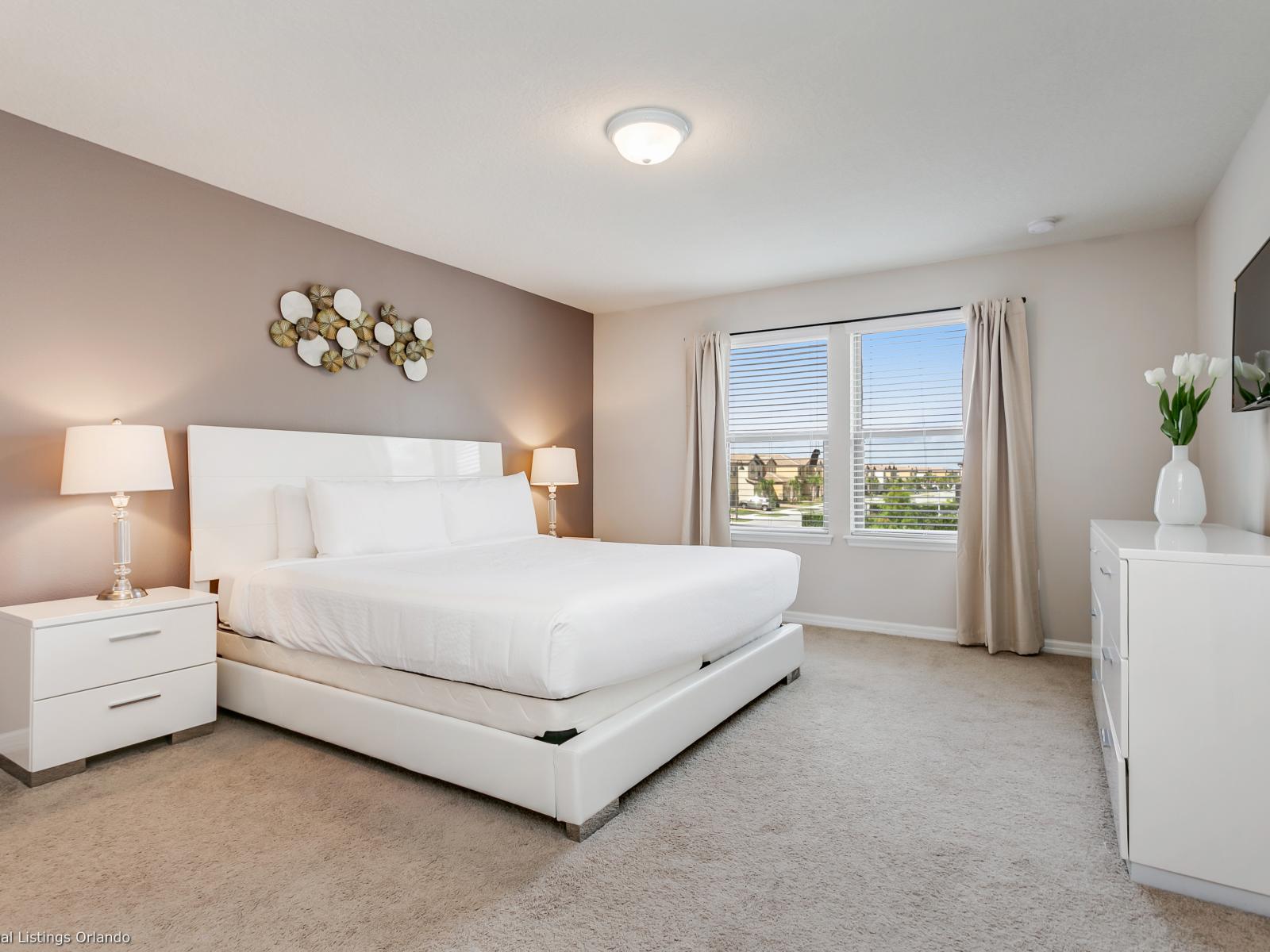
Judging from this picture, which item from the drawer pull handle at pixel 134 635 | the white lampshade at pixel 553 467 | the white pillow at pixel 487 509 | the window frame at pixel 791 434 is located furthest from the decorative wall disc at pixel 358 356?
the window frame at pixel 791 434

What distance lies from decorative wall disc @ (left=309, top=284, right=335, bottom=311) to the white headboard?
2.37 feet

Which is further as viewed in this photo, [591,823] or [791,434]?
[791,434]

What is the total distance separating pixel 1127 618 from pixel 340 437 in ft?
12.0

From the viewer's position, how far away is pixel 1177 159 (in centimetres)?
304

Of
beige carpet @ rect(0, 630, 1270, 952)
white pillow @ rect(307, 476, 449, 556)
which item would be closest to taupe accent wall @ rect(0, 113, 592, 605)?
white pillow @ rect(307, 476, 449, 556)

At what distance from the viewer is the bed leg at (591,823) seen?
6.75 ft

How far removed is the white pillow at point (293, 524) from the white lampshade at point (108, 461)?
68 centimetres

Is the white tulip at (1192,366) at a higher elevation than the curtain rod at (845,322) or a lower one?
lower

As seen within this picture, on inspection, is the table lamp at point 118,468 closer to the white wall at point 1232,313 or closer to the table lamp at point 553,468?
the table lamp at point 553,468

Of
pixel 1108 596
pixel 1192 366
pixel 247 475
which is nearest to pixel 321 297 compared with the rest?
pixel 247 475

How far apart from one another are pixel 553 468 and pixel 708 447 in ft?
3.89

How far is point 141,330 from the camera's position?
3121 mm

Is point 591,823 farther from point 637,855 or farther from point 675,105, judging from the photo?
point 675,105

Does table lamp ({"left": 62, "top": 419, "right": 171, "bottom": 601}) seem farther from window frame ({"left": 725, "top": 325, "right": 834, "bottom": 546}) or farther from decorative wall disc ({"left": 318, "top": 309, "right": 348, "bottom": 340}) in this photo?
window frame ({"left": 725, "top": 325, "right": 834, "bottom": 546})
